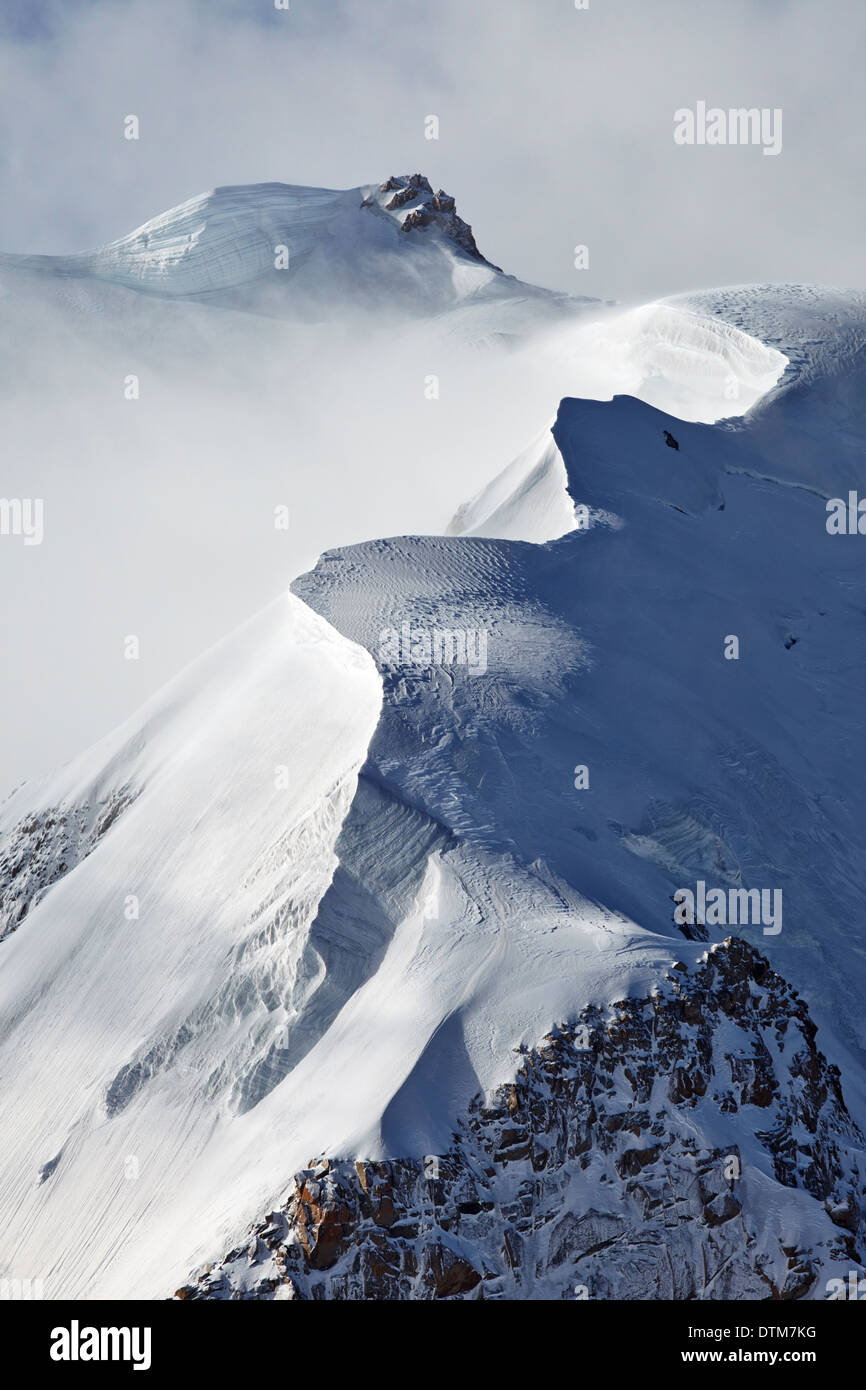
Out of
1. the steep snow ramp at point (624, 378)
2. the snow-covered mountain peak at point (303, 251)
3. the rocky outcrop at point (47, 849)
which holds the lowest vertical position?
the rocky outcrop at point (47, 849)

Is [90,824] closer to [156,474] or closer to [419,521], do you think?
[419,521]

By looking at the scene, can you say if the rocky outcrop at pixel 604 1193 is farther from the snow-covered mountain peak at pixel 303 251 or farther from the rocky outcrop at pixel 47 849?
the snow-covered mountain peak at pixel 303 251

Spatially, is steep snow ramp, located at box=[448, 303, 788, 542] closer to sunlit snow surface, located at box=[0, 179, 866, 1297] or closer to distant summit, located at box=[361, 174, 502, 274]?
sunlit snow surface, located at box=[0, 179, 866, 1297]

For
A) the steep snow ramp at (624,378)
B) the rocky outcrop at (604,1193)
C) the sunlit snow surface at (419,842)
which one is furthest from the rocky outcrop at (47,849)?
the rocky outcrop at (604,1193)

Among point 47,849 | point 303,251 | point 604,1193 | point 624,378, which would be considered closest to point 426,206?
point 303,251

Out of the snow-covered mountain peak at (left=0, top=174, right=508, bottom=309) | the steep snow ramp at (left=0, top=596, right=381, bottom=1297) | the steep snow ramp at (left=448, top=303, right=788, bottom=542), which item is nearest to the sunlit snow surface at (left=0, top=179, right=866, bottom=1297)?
the steep snow ramp at (left=0, top=596, right=381, bottom=1297)

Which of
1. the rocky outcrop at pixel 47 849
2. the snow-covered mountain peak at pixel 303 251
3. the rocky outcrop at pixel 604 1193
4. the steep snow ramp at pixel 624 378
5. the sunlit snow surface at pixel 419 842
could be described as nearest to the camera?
the rocky outcrop at pixel 604 1193
